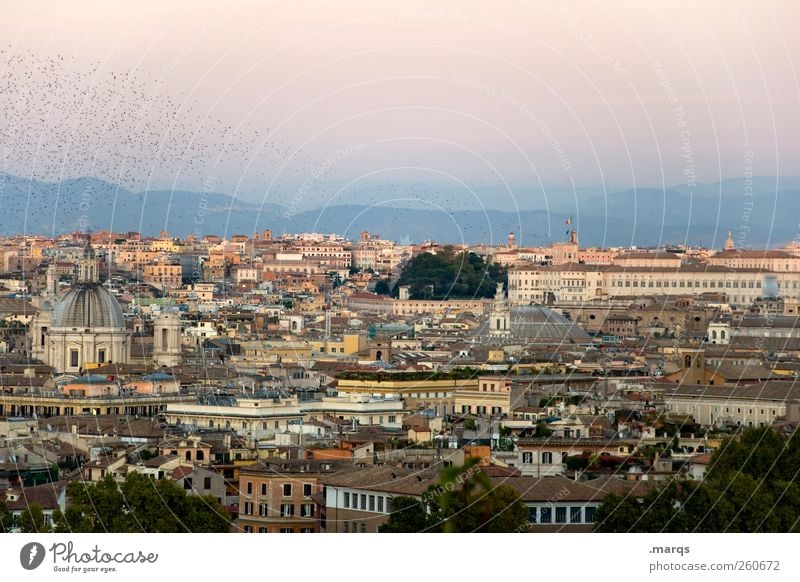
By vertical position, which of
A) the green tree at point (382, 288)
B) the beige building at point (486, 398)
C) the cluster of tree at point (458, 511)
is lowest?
the cluster of tree at point (458, 511)

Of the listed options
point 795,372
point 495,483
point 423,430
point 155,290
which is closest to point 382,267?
point 155,290

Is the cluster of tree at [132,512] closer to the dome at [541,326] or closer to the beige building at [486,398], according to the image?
the beige building at [486,398]

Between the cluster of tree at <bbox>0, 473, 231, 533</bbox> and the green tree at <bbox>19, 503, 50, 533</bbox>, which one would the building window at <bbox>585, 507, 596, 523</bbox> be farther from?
the green tree at <bbox>19, 503, 50, 533</bbox>

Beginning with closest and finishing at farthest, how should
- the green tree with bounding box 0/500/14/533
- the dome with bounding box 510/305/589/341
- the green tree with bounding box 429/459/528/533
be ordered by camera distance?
1. the green tree with bounding box 429/459/528/533
2. the green tree with bounding box 0/500/14/533
3. the dome with bounding box 510/305/589/341

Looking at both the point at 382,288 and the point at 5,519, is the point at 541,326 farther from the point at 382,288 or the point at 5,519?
the point at 5,519

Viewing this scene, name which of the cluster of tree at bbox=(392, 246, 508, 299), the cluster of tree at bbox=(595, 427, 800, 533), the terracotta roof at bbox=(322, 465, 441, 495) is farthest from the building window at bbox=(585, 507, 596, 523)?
the cluster of tree at bbox=(392, 246, 508, 299)

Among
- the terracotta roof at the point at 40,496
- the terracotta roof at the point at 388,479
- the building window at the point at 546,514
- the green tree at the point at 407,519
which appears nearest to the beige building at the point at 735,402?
the terracotta roof at the point at 388,479

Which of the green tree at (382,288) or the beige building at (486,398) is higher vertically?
the green tree at (382,288)

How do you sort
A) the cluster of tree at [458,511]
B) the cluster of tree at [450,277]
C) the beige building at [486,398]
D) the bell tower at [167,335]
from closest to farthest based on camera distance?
the cluster of tree at [458,511], the beige building at [486,398], the bell tower at [167,335], the cluster of tree at [450,277]
